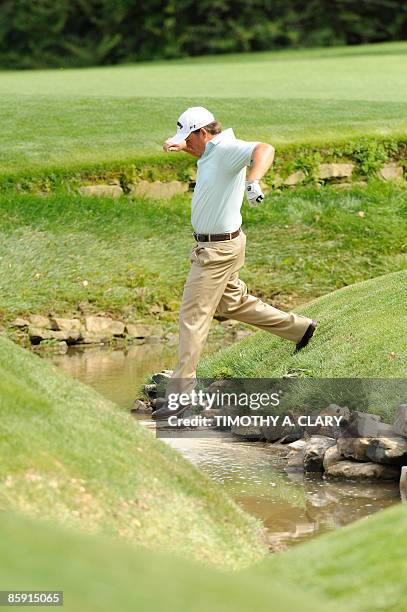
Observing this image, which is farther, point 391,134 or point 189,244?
point 391,134

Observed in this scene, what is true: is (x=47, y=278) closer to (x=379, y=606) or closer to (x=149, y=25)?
(x=379, y=606)

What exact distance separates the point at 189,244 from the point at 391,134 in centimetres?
351


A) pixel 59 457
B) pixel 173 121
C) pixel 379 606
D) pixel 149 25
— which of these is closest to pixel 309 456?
pixel 59 457

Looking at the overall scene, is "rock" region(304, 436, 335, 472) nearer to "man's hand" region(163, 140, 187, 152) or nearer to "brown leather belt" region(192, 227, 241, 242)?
"brown leather belt" region(192, 227, 241, 242)

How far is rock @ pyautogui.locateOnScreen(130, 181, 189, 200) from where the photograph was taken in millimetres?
14969

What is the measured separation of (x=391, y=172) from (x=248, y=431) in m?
7.77

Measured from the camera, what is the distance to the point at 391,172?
15922mm

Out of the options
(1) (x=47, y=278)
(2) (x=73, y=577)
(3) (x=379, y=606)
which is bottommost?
(1) (x=47, y=278)

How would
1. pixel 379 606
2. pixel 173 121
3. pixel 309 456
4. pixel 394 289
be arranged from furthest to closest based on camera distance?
pixel 173 121
pixel 394 289
pixel 309 456
pixel 379 606

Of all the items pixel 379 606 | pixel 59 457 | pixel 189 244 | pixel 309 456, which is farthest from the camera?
pixel 189 244

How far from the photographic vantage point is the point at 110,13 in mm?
39719

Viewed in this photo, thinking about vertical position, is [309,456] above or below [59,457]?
below

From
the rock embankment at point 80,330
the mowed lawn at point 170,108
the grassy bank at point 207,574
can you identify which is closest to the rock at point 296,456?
the grassy bank at point 207,574

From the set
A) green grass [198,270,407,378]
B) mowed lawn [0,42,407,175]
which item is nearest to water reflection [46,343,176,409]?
green grass [198,270,407,378]
